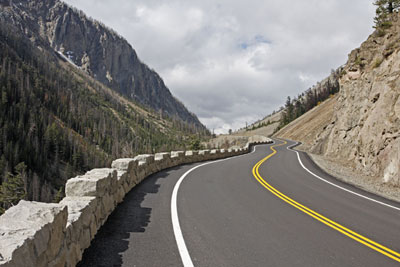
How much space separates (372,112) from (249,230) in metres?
17.0

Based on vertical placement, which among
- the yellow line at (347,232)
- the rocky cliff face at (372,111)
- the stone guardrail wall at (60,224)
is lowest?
the yellow line at (347,232)

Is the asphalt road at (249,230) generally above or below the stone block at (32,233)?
below

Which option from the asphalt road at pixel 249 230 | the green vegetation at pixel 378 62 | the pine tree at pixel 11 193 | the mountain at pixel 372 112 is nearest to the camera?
the asphalt road at pixel 249 230

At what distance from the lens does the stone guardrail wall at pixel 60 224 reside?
2.77 m

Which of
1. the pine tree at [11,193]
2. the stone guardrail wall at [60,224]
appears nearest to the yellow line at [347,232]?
the stone guardrail wall at [60,224]

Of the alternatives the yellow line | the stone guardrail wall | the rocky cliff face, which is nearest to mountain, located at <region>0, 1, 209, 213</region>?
the rocky cliff face

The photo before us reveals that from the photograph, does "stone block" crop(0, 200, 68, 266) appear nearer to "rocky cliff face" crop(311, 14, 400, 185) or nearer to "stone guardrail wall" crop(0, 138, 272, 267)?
"stone guardrail wall" crop(0, 138, 272, 267)

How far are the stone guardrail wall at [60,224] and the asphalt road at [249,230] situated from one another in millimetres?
342

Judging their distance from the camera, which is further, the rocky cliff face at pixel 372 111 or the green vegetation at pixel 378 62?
the green vegetation at pixel 378 62

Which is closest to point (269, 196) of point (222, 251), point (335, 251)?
point (335, 251)

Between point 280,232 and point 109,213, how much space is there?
3.96 m

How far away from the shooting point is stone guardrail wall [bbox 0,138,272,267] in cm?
277

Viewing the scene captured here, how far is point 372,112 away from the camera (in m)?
18.8

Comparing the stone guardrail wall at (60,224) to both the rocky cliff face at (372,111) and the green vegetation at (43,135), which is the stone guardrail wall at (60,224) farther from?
the green vegetation at (43,135)
